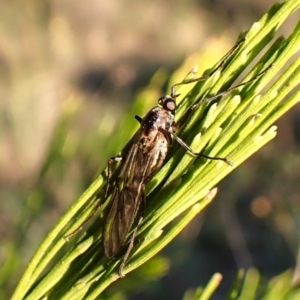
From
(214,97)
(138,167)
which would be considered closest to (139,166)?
(138,167)

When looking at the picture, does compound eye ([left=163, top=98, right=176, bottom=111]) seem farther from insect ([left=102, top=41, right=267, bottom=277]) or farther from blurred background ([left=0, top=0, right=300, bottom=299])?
blurred background ([left=0, top=0, right=300, bottom=299])

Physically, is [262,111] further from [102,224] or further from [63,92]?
[63,92]

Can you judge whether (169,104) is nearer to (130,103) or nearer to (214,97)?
(214,97)

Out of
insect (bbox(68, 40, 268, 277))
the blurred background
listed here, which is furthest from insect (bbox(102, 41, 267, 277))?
the blurred background

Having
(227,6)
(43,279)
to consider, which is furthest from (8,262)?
(227,6)

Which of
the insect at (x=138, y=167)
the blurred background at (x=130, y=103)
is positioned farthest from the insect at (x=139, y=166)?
the blurred background at (x=130, y=103)

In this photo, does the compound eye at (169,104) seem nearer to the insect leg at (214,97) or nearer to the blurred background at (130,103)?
the insect leg at (214,97)
